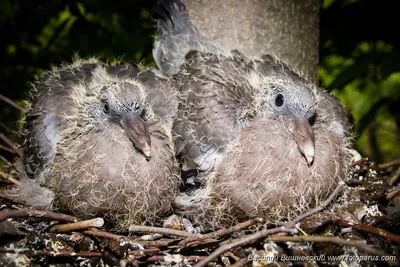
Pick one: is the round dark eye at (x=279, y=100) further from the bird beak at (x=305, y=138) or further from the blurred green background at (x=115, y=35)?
the blurred green background at (x=115, y=35)

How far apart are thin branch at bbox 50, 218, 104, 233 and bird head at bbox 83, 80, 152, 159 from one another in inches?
12.9

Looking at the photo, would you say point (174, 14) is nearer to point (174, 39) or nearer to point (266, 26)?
point (174, 39)

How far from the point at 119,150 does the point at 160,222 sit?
391mm

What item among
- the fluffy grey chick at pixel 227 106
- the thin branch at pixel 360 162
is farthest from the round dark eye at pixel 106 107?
the thin branch at pixel 360 162

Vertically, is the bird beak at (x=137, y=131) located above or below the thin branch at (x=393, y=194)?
below

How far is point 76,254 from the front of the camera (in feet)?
5.22

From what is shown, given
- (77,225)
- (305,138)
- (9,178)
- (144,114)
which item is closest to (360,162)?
(305,138)

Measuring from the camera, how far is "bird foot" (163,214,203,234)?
194 cm

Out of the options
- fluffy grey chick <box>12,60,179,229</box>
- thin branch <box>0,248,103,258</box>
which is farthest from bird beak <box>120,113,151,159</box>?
thin branch <box>0,248,103,258</box>

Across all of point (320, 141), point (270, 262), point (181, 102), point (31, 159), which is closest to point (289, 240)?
point (270, 262)

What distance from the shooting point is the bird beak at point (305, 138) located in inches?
70.5

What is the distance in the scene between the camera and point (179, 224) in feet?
6.51

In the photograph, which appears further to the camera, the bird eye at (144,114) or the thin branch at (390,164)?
the thin branch at (390,164)

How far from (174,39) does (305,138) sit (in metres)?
1.18
